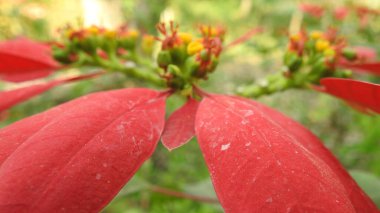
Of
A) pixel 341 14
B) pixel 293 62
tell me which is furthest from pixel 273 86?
pixel 341 14

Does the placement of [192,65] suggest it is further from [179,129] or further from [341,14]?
[341,14]

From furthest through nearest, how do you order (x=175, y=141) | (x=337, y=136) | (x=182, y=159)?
1. (x=182, y=159)
2. (x=337, y=136)
3. (x=175, y=141)

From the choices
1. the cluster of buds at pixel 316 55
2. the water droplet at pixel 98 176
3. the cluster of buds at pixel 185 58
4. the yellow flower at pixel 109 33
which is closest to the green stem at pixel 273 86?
the cluster of buds at pixel 316 55

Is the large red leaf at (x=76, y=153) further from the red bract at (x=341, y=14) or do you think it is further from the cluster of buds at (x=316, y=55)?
the red bract at (x=341, y=14)

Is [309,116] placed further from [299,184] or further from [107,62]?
[299,184]

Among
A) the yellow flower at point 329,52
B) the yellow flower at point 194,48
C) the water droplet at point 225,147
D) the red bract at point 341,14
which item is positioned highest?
the yellow flower at point 194,48

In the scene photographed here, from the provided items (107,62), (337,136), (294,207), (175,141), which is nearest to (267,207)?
(294,207)

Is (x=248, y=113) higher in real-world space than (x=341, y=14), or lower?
Result: higher
